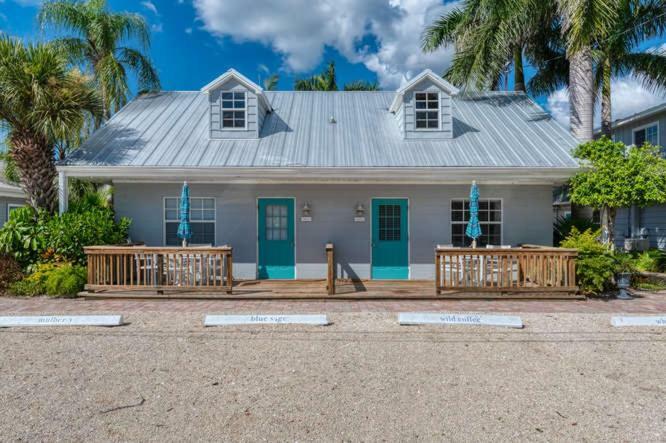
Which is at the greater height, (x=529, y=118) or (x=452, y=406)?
(x=529, y=118)

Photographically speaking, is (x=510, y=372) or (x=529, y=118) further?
(x=529, y=118)

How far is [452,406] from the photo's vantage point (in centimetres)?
336

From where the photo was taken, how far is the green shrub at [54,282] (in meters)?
7.59

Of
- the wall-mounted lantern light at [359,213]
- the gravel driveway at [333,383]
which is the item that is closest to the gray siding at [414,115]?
the wall-mounted lantern light at [359,213]

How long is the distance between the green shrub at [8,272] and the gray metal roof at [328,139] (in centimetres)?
262

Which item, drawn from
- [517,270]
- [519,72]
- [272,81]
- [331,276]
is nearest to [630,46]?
[519,72]

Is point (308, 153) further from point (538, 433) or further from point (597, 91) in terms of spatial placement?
point (597, 91)

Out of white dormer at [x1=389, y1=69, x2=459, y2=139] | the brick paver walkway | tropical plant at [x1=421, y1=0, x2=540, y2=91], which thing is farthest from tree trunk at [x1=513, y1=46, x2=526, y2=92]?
the brick paver walkway

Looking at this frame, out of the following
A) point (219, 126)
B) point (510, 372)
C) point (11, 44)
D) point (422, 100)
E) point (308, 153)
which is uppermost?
point (11, 44)

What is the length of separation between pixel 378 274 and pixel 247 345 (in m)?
5.15

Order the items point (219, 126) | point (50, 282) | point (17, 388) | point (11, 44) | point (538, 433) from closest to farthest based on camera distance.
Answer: point (538, 433) → point (17, 388) → point (50, 282) → point (11, 44) → point (219, 126)

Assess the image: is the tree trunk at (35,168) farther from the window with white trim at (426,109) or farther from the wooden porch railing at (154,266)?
the window with white trim at (426,109)

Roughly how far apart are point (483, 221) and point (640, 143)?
11.8 meters

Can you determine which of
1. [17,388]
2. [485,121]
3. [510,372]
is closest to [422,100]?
[485,121]
